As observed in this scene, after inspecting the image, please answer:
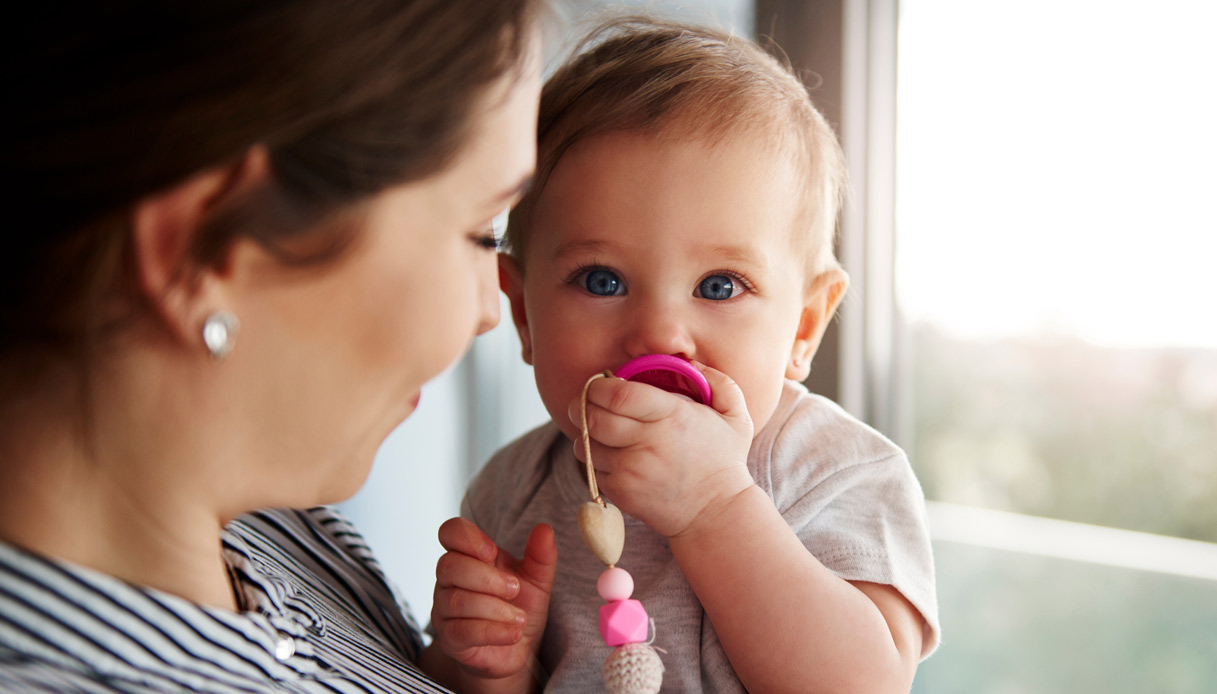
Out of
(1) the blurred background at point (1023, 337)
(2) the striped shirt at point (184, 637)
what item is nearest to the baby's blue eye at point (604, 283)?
(2) the striped shirt at point (184, 637)

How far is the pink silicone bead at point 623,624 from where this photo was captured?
0.83 meters

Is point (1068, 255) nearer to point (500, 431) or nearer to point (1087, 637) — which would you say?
point (1087, 637)

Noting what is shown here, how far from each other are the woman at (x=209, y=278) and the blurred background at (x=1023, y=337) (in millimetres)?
880

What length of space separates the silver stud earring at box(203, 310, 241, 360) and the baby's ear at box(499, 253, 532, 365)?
0.51 metres

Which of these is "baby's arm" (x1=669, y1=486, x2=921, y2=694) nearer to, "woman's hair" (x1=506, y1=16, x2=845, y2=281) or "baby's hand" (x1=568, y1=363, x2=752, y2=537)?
"baby's hand" (x1=568, y1=363, x2=752, y2=537)

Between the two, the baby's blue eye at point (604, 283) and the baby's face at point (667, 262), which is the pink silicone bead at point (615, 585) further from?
the baby's blue eye at point (604, 283)

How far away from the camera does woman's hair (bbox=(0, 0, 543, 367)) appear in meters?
0.54

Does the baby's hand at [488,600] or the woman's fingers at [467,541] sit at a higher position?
the woman's fingers at [467,541]

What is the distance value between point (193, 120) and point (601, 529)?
48 cm

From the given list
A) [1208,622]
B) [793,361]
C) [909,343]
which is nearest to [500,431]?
[909,343]

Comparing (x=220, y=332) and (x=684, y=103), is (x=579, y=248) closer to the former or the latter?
(x=684, y=103)

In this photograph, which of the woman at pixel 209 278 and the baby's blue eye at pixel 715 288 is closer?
the woman at pixel 209 278

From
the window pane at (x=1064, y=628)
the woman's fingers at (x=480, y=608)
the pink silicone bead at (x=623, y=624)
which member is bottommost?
the window pane at (x=1064, y=628)

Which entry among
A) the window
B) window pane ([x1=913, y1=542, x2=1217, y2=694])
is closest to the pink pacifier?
the window
